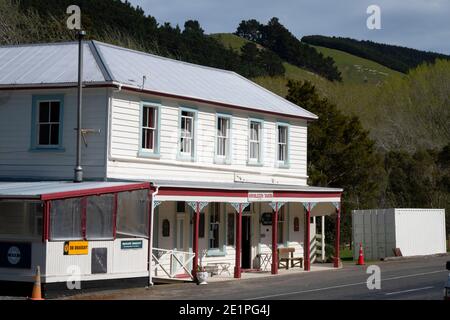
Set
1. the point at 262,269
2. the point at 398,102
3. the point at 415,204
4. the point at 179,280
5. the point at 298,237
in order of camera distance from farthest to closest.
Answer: the point at 398,102
the point at 415,204
the point at 298,237
the point at 262,269
the point at 179,280

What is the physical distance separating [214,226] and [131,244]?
6.74m

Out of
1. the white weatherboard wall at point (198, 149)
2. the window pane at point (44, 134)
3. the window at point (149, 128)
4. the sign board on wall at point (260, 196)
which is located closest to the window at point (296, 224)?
the white weatherboard wall at point (198, 149)

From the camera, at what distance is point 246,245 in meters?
35.2

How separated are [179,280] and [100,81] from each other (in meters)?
6.83

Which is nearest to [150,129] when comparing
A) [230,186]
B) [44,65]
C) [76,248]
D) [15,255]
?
[230,186]

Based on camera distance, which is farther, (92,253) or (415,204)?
(415,204)

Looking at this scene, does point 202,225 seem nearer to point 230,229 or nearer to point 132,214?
point 230,229

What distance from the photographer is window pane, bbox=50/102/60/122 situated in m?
30.1

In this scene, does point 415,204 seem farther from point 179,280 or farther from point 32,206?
point 32,206

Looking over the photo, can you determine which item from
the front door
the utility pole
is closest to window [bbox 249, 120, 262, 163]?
the front door

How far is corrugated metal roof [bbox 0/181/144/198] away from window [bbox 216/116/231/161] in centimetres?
731

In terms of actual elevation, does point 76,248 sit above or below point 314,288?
above

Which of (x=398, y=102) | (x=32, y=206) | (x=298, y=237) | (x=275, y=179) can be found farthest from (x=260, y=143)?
(x=398, y=102)

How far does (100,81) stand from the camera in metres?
29.1
